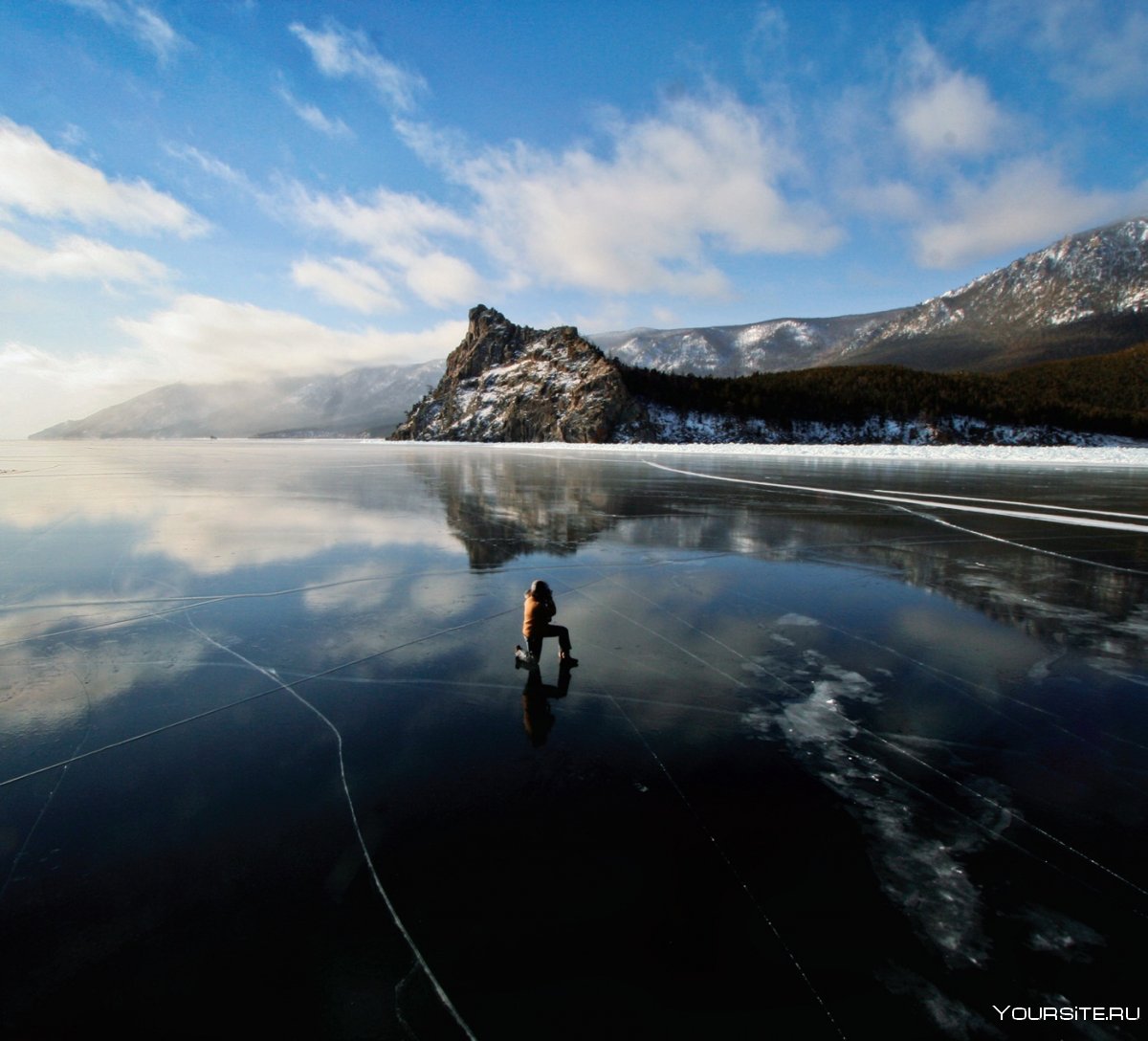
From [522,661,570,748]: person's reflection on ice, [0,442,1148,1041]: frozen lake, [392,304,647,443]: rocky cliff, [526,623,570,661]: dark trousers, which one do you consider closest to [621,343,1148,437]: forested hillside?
[392,304,647,443]: rocky cliff

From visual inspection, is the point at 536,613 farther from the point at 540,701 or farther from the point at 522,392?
the point at 522,392

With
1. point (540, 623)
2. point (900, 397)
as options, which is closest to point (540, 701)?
point (540, 623)

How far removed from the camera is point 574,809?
3.24 m

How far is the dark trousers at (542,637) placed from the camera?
17.4 feet

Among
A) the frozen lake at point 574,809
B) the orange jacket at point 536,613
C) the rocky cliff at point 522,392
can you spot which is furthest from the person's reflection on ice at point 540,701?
the rocky cliff at point 522,392

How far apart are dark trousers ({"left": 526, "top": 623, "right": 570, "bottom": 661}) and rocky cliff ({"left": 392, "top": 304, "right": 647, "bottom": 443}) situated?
3337 inches

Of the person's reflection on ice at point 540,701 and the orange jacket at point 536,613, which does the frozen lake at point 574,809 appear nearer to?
the person's reflection on ice at point 540,701

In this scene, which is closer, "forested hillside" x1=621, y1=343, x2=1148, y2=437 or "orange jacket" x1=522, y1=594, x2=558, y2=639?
"orange jacket" x1=522, y1=594, x2=558, y2=639

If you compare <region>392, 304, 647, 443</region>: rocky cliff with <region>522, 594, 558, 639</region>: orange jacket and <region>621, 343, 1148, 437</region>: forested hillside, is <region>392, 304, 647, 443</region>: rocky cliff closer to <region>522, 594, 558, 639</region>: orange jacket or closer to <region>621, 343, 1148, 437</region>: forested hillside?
<region>621, 343, 1148, 437</region>: forested hillside

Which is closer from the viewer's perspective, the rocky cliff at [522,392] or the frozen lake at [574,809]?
the frozen lake at [574,809]

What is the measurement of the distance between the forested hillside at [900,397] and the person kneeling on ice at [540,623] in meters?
94.9

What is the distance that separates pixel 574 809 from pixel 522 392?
10740 centimetres

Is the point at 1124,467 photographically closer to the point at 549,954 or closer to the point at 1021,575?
the point at 1021,575

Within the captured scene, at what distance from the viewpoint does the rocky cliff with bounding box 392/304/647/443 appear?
92.8 metres
